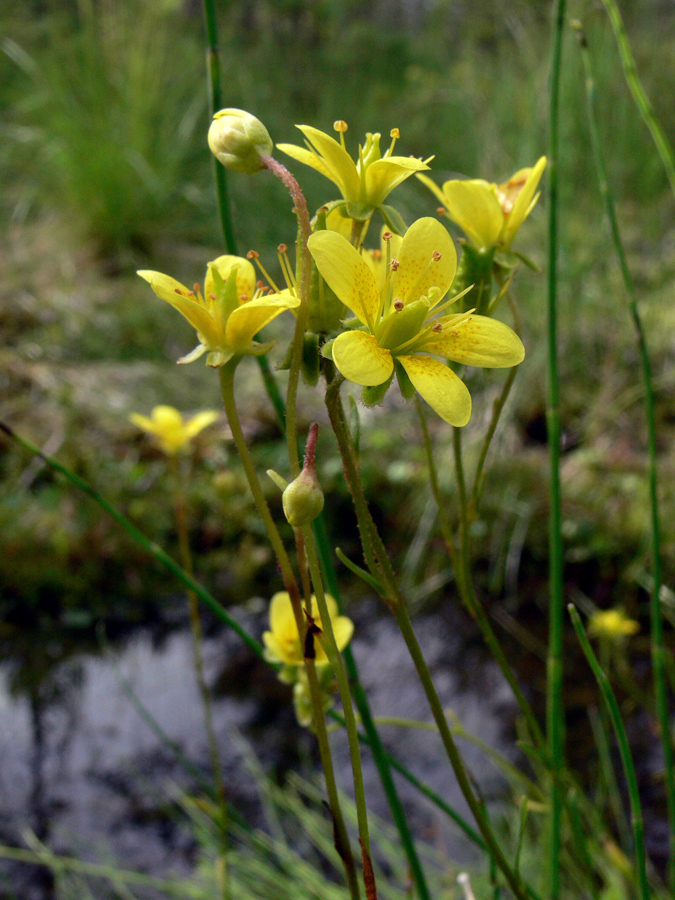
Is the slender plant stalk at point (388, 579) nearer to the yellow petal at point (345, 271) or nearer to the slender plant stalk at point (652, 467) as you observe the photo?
the yellow petal at point (345, 271)

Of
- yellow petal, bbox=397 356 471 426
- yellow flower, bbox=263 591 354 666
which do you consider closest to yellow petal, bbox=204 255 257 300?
yellow petal, bbox=397 356 471 426

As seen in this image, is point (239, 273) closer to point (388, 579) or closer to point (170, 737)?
point (388, 579)

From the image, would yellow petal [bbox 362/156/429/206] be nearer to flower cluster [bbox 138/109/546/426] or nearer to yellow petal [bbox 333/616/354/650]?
flower cluster [bbox 138/109/546/426]

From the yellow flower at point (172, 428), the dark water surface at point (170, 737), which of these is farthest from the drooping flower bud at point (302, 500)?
the dark water surface at point (170, 737)

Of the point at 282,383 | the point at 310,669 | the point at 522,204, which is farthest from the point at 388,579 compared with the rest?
the point at 282,383

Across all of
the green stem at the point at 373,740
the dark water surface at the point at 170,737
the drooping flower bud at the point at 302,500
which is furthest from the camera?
the dark water surface at the point at 170,737

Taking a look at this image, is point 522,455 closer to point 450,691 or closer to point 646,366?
point 450,691
